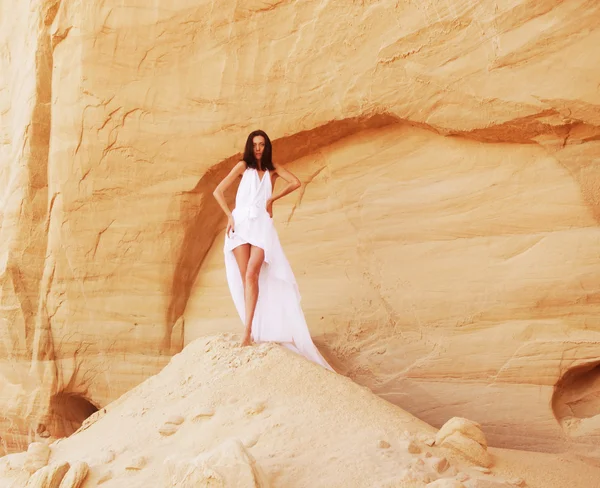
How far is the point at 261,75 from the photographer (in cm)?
525

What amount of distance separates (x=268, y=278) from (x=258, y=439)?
4.91ft

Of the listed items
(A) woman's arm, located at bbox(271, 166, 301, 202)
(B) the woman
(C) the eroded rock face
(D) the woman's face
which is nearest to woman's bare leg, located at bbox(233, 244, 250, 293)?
(B) the woman

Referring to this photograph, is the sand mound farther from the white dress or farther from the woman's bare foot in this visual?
the white dress

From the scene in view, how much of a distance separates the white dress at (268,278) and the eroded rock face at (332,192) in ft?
2.50

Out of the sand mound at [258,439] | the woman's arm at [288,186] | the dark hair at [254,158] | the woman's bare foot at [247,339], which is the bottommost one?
the sand mound at [258,439]

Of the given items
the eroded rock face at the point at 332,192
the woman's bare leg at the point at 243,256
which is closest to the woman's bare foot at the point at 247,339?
the woman's bare leg at the point at 243,256

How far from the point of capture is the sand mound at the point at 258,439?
9.48 ft

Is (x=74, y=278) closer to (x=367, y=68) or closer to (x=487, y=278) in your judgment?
(x=367, y=68)

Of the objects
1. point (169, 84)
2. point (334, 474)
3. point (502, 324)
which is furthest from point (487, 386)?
point (169, 84)

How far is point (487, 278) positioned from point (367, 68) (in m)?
1.67

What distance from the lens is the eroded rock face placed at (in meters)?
4.38

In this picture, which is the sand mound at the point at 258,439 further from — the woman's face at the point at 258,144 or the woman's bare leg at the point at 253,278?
the woman's face at the point at 258,144

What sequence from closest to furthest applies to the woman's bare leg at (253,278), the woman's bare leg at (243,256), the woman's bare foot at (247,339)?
the woman's bare foot at (247,339) < the woman's bare leg at (253,278) < the woman's bare leg at (243,256)

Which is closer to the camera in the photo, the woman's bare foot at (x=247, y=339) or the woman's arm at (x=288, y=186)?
the woman's bare foot at (x=247, y=339)
